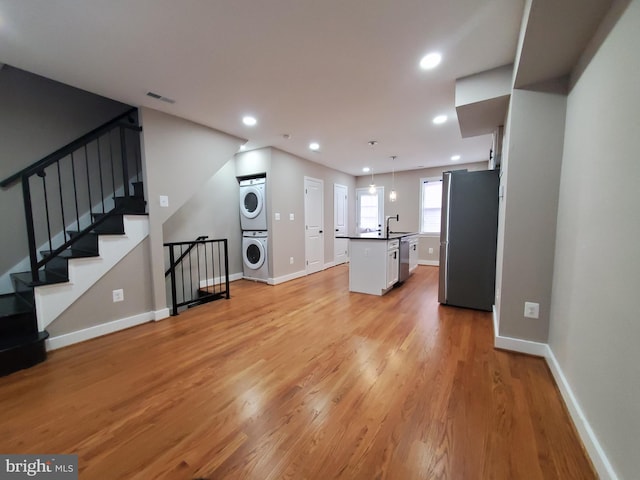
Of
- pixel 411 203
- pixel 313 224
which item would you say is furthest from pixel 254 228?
pixel 411 203

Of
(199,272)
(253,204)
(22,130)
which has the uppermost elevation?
(22,130)

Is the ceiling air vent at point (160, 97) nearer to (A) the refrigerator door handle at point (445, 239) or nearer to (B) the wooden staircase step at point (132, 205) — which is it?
(B) the wooden staircase step at point (132, 205)

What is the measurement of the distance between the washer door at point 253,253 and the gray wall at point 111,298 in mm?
2002

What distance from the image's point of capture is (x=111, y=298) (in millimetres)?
2816

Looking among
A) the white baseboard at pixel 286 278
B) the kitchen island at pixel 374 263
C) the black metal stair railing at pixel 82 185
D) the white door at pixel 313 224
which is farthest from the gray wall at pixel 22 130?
the kitchen island at pixel 374 263

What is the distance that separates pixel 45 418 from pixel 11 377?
33.2 inches

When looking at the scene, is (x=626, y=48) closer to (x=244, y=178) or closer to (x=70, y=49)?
(x=70, y=49)

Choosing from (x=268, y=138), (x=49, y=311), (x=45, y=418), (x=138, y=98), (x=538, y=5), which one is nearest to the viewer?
(x=538, y=5)

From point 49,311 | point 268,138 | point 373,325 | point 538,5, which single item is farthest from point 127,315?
point 538,5

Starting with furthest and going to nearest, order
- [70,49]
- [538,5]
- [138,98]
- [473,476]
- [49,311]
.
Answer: [138,98], [49,311], [70,49], [538,5], [473,476]

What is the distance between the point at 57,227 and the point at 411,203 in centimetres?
694

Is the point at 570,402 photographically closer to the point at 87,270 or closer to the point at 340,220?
the point at 87,270

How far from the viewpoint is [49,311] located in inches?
94.7

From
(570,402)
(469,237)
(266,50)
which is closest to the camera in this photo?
(570,402)
